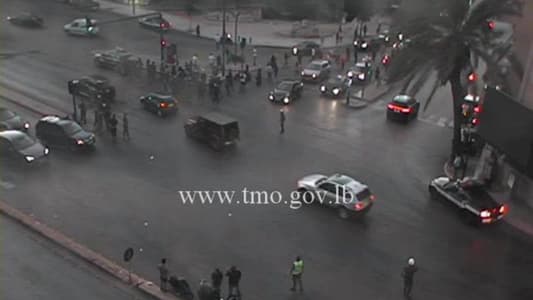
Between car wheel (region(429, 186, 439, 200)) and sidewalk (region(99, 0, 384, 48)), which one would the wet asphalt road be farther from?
sidewalk (region(99, 0, 384, 48))

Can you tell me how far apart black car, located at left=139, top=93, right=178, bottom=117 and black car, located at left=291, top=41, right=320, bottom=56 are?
16889 millimetres

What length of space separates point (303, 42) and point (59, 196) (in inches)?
1295

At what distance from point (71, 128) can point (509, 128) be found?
19475mm

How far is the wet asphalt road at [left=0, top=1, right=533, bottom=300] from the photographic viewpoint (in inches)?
786

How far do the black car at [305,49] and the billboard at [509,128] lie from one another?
79.0 ft

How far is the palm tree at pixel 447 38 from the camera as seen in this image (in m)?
27.6

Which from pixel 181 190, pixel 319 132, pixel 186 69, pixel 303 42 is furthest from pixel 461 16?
pixel 303 42

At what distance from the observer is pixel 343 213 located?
23.6 meters

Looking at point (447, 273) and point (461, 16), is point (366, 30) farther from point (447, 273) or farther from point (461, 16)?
point (447, 273)

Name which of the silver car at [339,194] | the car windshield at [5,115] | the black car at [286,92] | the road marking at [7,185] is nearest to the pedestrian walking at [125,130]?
the car windshield at [5,115]

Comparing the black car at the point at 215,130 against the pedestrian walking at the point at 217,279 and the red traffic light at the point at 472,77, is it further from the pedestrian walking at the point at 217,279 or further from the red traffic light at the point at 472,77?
the pedestrian walking at the point at 217,279

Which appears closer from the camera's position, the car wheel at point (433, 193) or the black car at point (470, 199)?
the black car at point (470, 199)

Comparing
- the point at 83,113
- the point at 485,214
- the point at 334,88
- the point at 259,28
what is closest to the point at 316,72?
the point at 334,88

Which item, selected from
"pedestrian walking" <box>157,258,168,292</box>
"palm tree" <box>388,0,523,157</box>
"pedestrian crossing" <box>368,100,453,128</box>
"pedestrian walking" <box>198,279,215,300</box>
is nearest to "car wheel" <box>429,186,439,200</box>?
"palm tree" <box>388,0,523,157</box>
